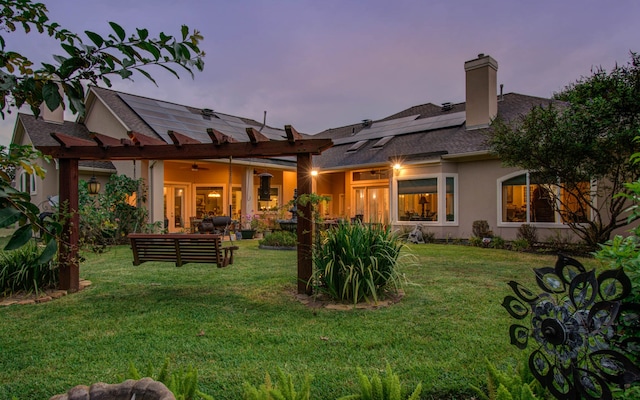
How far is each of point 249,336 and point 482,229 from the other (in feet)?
33.7

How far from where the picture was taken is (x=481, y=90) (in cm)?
1318

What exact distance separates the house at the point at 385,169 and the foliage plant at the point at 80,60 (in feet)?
26.6

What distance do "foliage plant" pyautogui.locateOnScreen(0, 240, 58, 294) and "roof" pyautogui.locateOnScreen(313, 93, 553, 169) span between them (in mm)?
11071

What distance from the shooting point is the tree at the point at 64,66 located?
1112mm

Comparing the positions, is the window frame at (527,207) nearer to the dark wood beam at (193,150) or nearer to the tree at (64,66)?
the dark wood beam at (193,150)

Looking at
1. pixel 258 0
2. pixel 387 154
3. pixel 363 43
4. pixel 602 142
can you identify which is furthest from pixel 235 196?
pixel 602 142

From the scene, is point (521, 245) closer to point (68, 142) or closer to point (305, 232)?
point (305, 232)

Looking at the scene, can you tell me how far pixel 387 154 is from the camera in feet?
50.5

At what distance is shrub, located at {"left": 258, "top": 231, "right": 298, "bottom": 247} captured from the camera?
11352 millimetres

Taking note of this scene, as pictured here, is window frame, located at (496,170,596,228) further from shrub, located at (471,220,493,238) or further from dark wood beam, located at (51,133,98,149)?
dark wood beam, located at (51,133,98,149)

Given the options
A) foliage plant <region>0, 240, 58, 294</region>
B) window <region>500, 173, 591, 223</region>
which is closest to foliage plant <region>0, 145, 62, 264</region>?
foliage plant <region>0, 240, 58, 294</region>

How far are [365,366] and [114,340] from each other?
8.41ft

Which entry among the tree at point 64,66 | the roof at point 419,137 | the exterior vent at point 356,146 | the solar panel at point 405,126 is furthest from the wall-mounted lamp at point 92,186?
the tree at point 64,66

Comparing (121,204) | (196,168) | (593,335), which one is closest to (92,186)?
(121,204)
